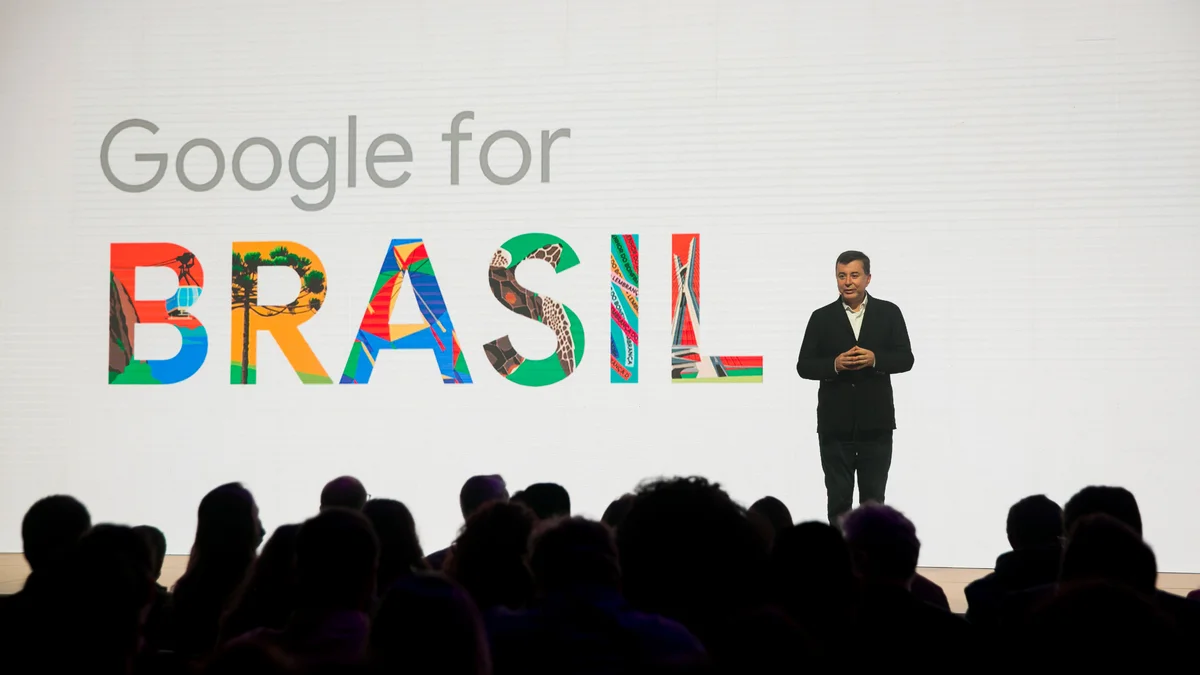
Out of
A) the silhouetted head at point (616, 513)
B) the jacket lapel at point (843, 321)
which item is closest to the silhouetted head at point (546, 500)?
the silhouetted head at point (616, 513)

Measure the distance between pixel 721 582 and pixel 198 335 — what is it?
596cm

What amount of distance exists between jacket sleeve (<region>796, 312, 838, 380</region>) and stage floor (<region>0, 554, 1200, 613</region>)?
130cm

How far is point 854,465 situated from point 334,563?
15.4 feet

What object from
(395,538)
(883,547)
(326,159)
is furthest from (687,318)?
(883,547)

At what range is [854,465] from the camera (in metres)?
6.45

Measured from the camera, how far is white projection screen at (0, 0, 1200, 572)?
6711mm

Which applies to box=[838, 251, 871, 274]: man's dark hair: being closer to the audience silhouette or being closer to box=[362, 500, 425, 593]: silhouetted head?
the audience silhouette

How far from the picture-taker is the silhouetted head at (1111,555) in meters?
2.26

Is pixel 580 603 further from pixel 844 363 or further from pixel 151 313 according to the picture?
pixel 151 313

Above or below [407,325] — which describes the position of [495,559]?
below

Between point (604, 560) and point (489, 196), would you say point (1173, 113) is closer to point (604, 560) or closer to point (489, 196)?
point (489, 196)

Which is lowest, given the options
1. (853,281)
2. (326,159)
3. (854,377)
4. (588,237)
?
(854,377)

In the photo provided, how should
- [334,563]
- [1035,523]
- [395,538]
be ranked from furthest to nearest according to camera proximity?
[1035,523]
[395,538]
[334,563]

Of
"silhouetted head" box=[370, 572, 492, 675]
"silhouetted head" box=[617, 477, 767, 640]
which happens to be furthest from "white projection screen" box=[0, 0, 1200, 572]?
"silhouetted head" box=[370, 572, 492, 675]
